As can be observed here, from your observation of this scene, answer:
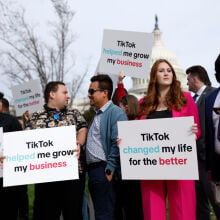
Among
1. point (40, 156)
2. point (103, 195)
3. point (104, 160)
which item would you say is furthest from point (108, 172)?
point (40, 156)

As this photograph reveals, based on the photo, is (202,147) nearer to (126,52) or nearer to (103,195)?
(103,195)

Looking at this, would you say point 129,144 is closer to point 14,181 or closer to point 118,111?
point 118,111

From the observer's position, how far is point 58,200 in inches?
136

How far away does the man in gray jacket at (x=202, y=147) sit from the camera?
13.4ft

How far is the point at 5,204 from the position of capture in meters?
4.19

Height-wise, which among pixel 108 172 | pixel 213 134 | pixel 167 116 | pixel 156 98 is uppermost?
pixel 156 98

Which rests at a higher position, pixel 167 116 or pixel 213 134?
pixel 167 116

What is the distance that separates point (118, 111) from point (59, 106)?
0.67 meters

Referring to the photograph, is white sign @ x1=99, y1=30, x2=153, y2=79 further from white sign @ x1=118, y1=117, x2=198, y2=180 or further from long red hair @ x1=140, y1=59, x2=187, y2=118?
white sign @ x1=118, y1=117, x2=198, y2=180

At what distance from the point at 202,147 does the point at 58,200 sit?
194cm

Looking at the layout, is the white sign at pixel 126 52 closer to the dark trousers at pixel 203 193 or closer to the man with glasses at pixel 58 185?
the man with glasses at pixel 58 185

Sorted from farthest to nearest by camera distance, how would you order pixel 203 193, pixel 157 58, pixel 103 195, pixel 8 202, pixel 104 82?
pixel 157 58 < pixel 203 193 < pixel 8 202 < pixel 104 82 < pixel 103 195

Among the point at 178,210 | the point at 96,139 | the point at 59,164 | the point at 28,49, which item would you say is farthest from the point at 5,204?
the point at 28,49

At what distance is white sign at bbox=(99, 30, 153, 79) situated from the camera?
480 cm
